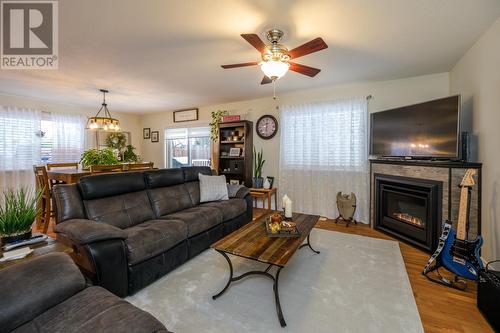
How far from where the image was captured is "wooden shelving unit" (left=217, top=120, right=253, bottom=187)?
4668mm

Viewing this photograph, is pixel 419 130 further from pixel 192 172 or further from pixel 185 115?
pixel 185 115

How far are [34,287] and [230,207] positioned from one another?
7.19 feet

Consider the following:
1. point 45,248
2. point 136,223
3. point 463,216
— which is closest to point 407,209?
point 463,216

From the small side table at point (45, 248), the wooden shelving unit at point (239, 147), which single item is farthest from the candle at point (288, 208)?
the wooden shelving unit at point (239, 147)

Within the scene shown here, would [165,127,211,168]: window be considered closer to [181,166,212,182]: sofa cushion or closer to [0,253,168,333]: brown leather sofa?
[181,166,212,182]: sofa cushion

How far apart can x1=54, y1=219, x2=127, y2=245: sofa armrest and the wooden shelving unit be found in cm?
304

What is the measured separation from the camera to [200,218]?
8.49ft

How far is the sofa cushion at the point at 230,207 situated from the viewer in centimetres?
300

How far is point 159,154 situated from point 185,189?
3756mm

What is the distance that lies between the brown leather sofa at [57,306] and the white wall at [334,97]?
151 inches

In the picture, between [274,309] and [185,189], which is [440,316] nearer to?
[274,309]

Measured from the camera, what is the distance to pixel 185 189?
10.8ft

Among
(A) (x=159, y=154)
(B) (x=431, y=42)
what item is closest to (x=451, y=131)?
(B) (x=431, y=42)

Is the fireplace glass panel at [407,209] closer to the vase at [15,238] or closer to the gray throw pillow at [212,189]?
the gray throw pillow at [212,189]
